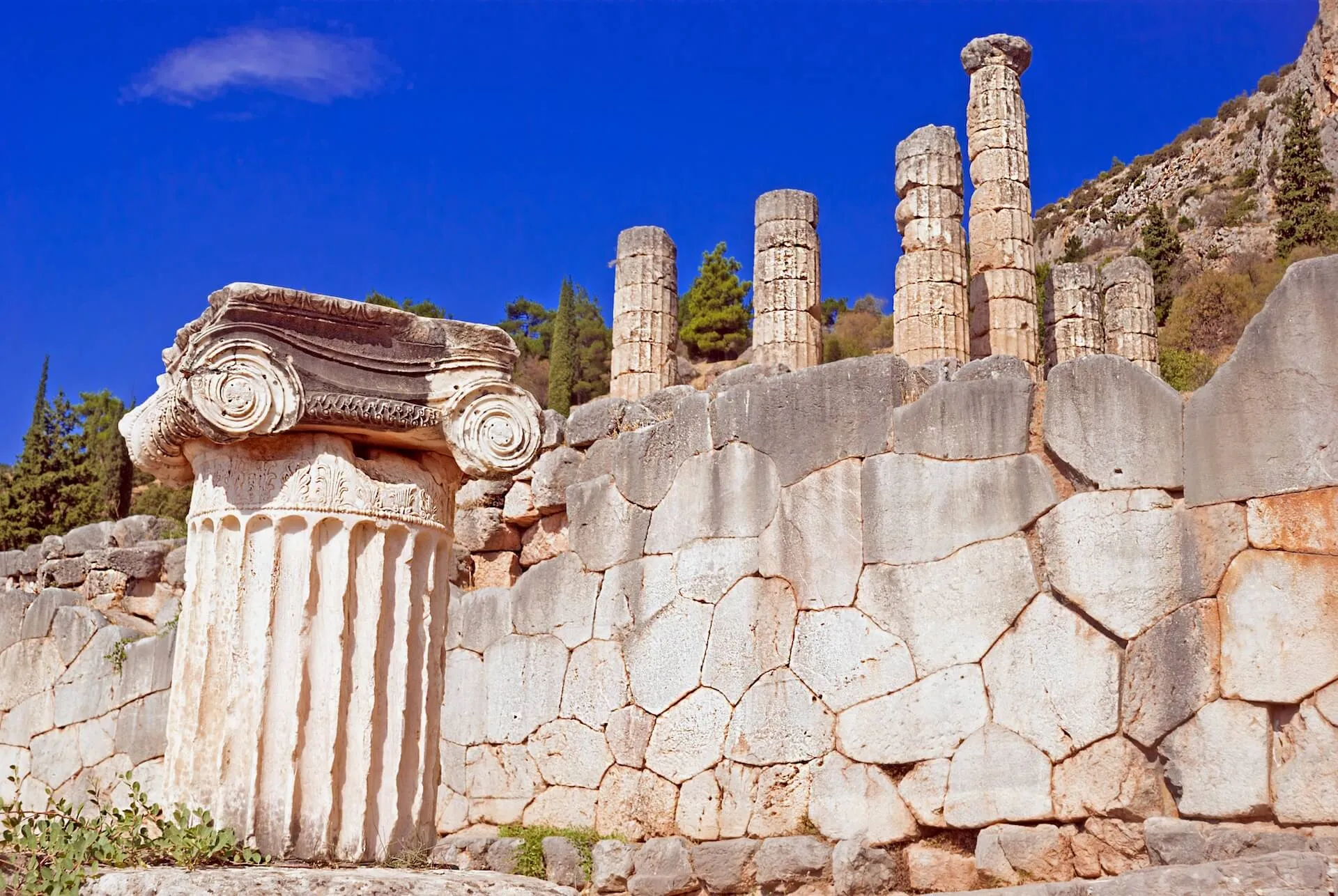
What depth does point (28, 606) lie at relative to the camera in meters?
12.2

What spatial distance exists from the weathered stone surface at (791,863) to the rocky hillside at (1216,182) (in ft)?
103

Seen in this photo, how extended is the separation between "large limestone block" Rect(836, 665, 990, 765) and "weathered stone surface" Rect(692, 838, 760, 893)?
29.9 inches

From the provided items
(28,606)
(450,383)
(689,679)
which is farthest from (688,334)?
(450,383)

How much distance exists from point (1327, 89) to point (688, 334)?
18.0 metres

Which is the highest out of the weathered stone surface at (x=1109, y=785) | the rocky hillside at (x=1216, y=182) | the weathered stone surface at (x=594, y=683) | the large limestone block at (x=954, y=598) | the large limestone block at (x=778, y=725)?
the rocky hillside at (x=1216, y=182)

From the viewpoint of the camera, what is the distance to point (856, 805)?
6.89 meters

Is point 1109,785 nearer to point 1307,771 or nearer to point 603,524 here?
point 1307,771

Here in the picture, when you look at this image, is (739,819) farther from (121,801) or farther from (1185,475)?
(121,801)

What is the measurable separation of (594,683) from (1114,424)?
3614 mm

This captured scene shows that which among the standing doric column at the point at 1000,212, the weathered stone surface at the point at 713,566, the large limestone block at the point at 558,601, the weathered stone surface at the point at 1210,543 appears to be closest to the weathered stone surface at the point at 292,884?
the weathered stone surface at the point at 1210,543

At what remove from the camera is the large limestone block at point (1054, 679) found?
614 cm

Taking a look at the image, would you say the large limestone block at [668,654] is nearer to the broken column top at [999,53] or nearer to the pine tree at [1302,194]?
the broken column top at [999,53]

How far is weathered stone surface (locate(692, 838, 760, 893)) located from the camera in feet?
23.5

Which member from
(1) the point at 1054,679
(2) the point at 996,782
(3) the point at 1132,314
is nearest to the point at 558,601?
(2) the point at 996,782
